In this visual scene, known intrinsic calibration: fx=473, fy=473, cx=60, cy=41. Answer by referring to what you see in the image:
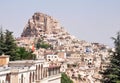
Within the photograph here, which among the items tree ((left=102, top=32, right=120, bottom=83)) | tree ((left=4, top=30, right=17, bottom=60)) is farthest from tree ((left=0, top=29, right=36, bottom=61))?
tree ((left=102, top=32, right=120, bottom=83))

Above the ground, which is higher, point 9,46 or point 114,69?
point 9,46

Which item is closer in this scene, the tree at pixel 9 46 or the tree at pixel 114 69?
the tree at pixel 114 69

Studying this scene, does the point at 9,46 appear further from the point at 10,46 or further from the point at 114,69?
the point at 114,69

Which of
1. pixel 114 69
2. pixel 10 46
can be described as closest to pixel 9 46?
pixel 10 46

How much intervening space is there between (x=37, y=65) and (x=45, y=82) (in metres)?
4.09

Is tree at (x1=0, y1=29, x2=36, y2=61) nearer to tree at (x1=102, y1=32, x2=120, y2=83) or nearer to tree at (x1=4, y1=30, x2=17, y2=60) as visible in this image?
tree at (x1=4, y1=30, x2=17, y2=60)

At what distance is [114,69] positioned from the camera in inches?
1853

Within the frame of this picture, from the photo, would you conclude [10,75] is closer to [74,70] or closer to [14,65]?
[14,65]

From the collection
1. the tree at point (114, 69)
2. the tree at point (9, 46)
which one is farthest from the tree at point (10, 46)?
the tree at point (114, 69)

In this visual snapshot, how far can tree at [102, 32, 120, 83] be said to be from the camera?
4631 cm

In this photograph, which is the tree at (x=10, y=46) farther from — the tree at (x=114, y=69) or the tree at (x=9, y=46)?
the tree at (x=114, y=69)

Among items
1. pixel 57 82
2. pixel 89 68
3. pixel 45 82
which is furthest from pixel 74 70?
pixel 45 82

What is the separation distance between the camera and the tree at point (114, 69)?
46.3m

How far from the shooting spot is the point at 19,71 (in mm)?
45531
